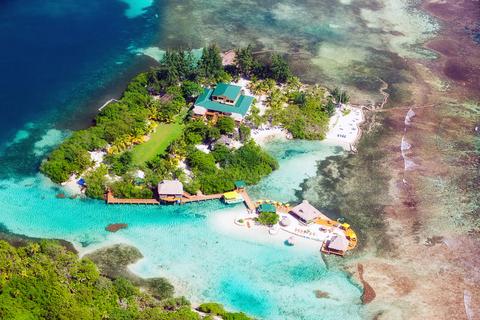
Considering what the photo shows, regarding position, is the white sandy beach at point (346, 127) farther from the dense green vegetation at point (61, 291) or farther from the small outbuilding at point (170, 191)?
the dense green vegetation at point (61, 291)

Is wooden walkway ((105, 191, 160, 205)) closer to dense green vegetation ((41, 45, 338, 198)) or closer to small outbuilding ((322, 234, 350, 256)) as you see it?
dense green vegetation ((41, 45, 338, 198))

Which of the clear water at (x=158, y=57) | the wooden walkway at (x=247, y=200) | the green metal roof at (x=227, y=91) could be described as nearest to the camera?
the clear water at (x=158, y=57)

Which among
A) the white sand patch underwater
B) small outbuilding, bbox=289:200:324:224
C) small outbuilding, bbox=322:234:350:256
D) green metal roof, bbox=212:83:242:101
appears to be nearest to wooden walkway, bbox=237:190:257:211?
small outbuilding, bbox=289:200:324:224

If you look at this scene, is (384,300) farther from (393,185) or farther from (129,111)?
(129,111)

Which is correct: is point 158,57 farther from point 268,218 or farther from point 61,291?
point 61,291

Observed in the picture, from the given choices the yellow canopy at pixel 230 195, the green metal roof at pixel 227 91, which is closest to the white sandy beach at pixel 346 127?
the green metal roof at pixel 227 91
